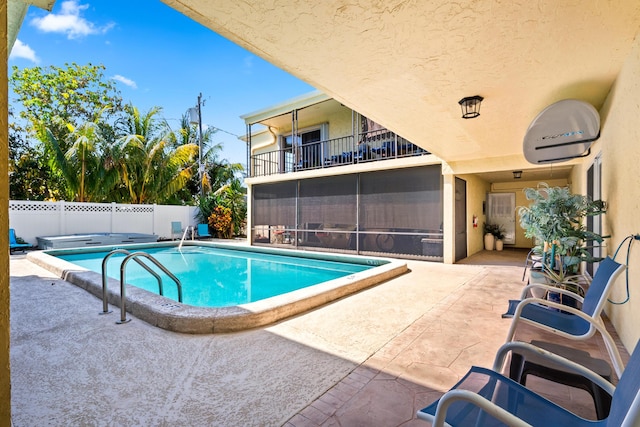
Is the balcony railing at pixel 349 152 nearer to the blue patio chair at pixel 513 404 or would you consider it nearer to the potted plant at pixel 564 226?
the potted plant at pixel 564 226

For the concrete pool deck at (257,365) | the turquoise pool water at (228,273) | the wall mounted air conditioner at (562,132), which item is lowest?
the turquoise pool water at (228,273)

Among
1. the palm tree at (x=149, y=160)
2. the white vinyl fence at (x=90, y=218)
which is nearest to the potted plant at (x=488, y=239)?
the white vinyl fence at (x=90, y=218)

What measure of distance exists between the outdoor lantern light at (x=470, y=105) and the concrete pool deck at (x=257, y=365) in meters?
2.69

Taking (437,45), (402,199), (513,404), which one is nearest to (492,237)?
(402,199)

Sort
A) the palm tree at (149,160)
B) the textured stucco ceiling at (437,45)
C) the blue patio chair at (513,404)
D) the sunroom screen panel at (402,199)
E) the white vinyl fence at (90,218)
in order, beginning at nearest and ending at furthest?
the blue patio chair at (513,404), the textured stucco ceiling at (437,45), the sunroom screen panel at (402,199), the white vinyl fence at (90,218), the palm tree at (149,160)

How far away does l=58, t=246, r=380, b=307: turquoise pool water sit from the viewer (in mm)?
6641

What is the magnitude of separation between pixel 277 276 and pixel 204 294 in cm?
200

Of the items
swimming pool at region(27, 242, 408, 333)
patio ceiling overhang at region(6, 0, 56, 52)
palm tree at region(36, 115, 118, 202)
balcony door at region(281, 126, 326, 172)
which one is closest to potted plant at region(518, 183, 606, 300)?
swimming pool at region(27, 242, 408, 333)

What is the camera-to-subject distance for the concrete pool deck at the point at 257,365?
6.92 feet

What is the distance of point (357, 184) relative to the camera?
975cm

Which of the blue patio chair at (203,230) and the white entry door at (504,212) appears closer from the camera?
the white entry door at (504,212)

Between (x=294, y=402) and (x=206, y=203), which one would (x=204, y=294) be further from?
(x=206, y=203)

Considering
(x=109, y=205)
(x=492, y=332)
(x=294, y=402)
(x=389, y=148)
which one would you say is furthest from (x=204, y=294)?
(x=109, y=205)

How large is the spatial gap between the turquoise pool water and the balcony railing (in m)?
3.47
